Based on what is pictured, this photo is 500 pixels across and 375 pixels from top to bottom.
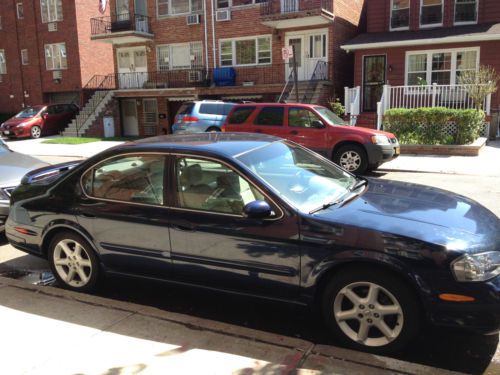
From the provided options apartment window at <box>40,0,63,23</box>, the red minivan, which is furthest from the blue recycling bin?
apartment window at <box>40,0,63,23</box>

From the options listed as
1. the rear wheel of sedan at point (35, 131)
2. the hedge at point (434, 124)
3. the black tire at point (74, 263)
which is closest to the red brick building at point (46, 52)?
the rear wheel of sedan at point (35, 131)

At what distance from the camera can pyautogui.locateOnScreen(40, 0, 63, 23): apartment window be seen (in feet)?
98.2

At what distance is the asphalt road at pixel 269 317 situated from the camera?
3.30 meters

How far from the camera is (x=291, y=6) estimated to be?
21.0 m

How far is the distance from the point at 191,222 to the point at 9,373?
1631 mm

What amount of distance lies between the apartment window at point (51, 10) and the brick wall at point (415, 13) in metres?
19.9

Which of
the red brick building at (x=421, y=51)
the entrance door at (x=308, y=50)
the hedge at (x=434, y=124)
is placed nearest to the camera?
the hedge at (x=434, y=124)

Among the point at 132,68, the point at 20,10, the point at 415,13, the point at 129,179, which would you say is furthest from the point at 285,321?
the point at 20,10

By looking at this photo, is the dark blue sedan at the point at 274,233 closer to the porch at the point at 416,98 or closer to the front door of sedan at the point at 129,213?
the front door of sedan at the point at 129,213

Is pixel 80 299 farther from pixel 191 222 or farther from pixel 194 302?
pixel 191 222

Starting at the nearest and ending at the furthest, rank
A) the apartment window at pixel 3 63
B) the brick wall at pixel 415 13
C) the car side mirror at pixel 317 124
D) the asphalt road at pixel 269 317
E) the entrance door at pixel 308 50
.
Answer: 1. the asphalt road at pixel 269 317
2. the car side mirror at pixel 317 124
3. the brick wall at pixel 415 13
4. the entrance door at pixel 308 50
5. the apartment window at pixel 3 63

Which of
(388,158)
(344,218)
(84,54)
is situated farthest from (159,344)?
(84,54)

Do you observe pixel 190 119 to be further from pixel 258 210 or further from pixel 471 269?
pixel 471 269

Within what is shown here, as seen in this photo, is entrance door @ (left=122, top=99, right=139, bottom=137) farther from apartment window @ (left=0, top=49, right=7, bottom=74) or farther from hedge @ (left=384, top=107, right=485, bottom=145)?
hedge @ (left=384, top=107, right=485, bottom=145)
